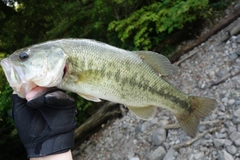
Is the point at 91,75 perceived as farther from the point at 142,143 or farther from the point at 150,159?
the point at 142,143

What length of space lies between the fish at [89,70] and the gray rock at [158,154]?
Result: 3.05 meters

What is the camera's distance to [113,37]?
8.12 metres

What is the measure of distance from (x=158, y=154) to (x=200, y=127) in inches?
37.9

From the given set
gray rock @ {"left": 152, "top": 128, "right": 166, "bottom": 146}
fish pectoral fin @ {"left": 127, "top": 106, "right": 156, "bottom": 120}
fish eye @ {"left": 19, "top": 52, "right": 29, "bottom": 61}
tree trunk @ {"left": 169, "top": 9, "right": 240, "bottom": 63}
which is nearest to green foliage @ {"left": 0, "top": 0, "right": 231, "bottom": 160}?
tree trunk @ {"left": 169, "top": 9, "right": 240, "bottom": 63}

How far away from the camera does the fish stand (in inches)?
99.3

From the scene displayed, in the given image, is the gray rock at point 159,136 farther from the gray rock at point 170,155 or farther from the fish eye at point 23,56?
the fish eye at point 23,56

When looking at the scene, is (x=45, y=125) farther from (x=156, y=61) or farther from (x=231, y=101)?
(x=231, y=101)

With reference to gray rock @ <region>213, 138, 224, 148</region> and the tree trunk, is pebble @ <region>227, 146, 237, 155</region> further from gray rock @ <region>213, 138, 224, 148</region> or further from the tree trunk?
the tree trunk

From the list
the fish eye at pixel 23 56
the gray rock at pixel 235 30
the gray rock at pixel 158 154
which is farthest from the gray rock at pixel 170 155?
the fish eye at pixel 23 56

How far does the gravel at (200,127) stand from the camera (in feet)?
17.2

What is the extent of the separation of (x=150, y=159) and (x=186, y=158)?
0.78 metres

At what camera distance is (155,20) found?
730cm

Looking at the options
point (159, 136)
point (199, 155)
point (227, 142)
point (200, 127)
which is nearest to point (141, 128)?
point (159, 136)

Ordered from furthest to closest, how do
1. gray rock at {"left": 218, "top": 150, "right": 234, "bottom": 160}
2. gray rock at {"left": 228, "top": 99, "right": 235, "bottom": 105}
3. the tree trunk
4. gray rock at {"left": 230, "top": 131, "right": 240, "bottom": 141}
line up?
the tree trunk < gray rock at {"left": 228, "top": 99, "right": 235, "bottom": 105} < gray rock at {"left": 230, "top": 131, "right": 240, "bottom": 141} < gray rock at {"left": 218, "top": 150, "right": 234, "bottom": 160}
